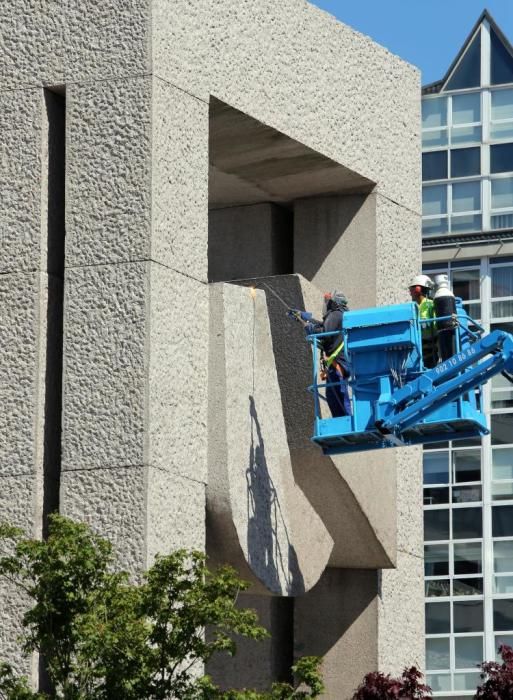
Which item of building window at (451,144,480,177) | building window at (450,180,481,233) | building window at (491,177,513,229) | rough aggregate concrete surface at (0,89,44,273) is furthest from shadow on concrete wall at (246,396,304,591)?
building window at (451,144,480,177)

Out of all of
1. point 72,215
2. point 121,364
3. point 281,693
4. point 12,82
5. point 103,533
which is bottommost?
point 281,693

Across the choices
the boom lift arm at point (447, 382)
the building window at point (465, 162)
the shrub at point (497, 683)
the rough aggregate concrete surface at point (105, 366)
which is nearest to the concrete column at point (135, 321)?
the rough aggregate concrete surface at point (105, 366)

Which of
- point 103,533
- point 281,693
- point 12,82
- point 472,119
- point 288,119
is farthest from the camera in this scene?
point 472,119

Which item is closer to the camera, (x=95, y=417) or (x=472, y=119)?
(x=95, y=417)

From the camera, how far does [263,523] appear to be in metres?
26.5

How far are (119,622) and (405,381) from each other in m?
5.61

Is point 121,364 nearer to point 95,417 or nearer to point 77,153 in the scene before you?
point 95,417

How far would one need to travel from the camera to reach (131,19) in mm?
25516

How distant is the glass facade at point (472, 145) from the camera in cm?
6500

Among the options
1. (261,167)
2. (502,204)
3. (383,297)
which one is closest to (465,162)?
(502,204)

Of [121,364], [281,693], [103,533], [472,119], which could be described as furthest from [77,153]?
[472,119]

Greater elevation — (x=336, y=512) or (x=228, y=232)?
(x=228, y=232)

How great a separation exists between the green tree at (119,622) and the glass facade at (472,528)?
41.4 meters

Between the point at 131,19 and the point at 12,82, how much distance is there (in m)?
1.64
